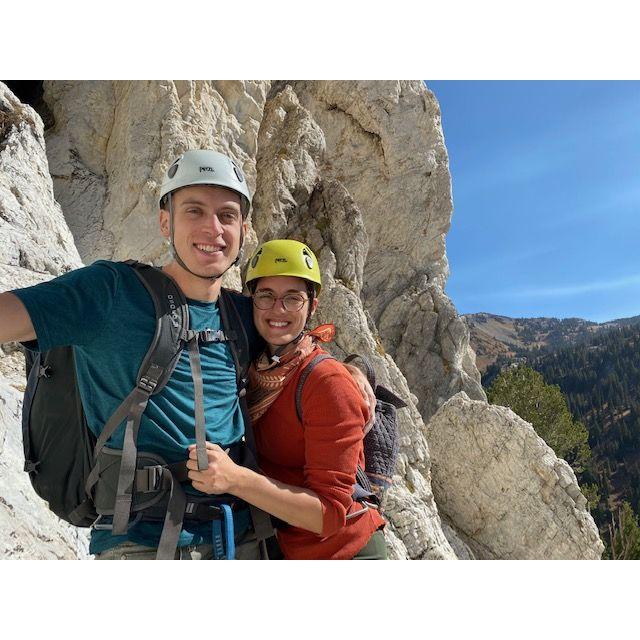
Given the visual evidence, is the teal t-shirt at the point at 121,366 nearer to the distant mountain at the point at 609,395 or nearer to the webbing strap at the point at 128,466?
the webbing strap at the point at 128,466

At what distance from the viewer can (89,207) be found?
11.2 m

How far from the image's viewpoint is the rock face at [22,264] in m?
4.08

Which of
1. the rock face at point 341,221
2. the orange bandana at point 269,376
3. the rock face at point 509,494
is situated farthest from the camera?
the rock face at point 509,494

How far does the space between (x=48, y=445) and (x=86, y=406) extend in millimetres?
394

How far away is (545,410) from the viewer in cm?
4484

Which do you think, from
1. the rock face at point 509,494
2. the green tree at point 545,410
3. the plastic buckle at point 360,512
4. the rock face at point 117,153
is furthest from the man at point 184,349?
the green tree at point 545,410

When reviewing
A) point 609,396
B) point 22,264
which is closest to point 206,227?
point 22,264

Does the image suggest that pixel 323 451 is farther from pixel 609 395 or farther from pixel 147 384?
pixel 609 395

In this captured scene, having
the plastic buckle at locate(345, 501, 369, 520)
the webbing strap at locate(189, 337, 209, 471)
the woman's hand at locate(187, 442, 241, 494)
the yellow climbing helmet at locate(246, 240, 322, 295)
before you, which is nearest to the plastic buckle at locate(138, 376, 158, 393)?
the webbing strap at locate(189, 337, 209, 471)

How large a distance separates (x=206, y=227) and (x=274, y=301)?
0.67 metres

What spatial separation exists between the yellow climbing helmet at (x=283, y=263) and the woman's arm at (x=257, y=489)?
3.94 feet

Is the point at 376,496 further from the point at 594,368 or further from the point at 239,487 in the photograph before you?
the point at 594,368

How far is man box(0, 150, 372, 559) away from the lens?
104 inches
